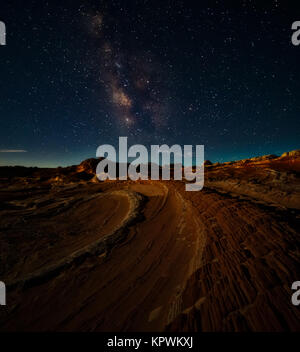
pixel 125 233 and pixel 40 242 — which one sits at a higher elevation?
pixel 125 233

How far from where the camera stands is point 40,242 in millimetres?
6492

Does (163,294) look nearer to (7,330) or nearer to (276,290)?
(276,290)

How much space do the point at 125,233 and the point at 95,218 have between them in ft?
11.2

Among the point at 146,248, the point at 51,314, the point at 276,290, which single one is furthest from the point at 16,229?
the point at 276,290

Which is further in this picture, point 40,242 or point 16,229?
point 16,229

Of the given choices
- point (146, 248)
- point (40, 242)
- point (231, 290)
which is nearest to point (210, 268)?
point (231, 290)

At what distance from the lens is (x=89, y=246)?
567cm

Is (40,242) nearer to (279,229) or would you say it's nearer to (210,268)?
(210,268)
